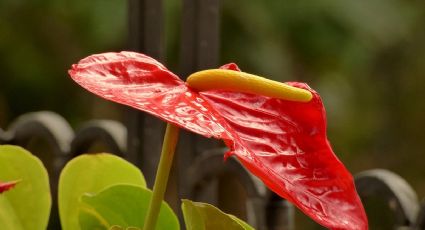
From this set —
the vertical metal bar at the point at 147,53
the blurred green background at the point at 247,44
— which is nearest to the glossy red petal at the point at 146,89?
the vertical metal bar at the point at 147,53

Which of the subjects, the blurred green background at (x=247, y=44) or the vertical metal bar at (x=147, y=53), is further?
the blurred green background at (x=247, y=44)

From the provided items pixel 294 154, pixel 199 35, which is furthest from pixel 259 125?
pixel 199 35

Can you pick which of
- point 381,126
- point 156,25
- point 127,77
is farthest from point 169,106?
point 381,126

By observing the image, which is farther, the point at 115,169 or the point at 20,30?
the point at 20,30

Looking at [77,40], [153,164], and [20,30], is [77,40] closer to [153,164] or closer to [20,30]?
[20,30]

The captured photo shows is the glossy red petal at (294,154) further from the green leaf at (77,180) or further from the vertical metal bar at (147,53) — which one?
the vertical metal bar at (147,53)
